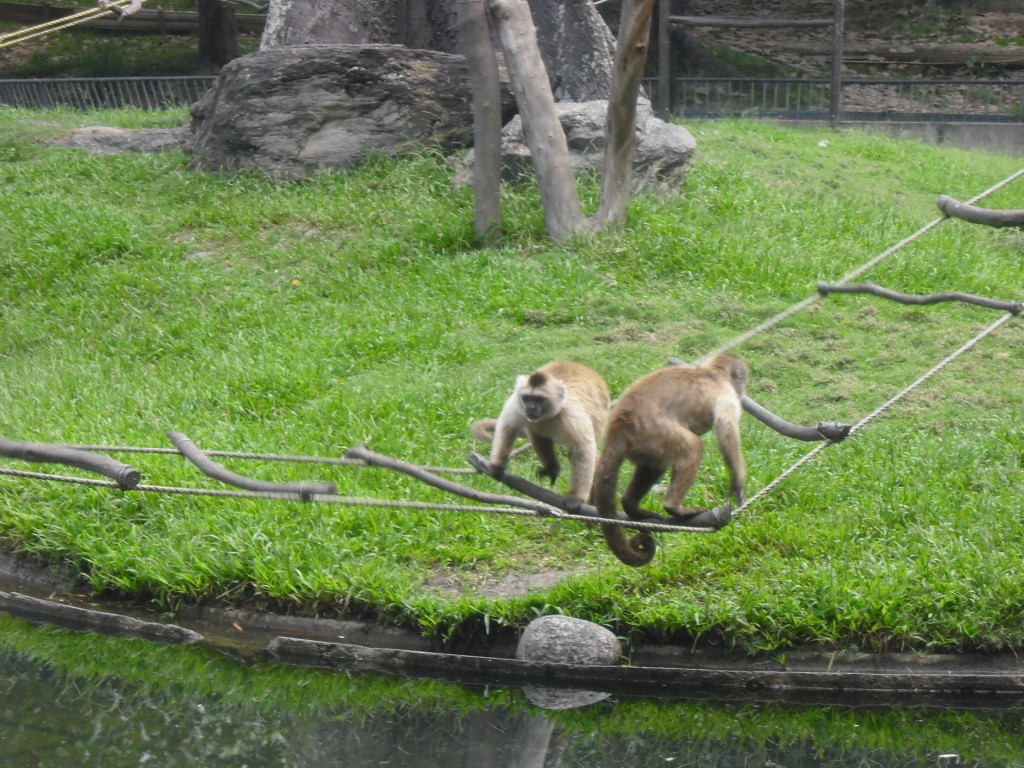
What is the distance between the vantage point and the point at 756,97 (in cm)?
2025

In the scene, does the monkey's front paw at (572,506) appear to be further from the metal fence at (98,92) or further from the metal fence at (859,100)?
the metal fence at (98,92)

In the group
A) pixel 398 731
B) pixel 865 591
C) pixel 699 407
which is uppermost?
pixel 699 407

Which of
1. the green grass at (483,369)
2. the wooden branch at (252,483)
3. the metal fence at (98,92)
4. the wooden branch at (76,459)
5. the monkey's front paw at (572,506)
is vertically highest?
the wooden branch at (76,459)

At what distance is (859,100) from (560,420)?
1672cm

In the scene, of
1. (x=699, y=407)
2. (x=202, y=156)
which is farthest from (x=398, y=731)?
(x=202, y=156)

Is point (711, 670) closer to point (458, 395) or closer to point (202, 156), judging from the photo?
point (458, 395)

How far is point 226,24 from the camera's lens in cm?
2156

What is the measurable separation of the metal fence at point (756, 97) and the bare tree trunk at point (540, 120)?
6.83 metres

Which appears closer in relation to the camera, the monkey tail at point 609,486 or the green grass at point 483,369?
the monkey tail at point 609,486

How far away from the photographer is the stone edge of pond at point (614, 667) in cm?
609

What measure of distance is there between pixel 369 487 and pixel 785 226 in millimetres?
5869

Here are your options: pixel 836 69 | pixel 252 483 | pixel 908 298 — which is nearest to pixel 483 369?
pixel 908 298

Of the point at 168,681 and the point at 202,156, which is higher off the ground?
the point at 202,156

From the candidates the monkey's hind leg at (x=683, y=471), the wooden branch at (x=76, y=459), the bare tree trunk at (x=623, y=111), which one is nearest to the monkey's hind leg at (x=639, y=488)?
the monkey's hind leg at (x=683, y=471)
